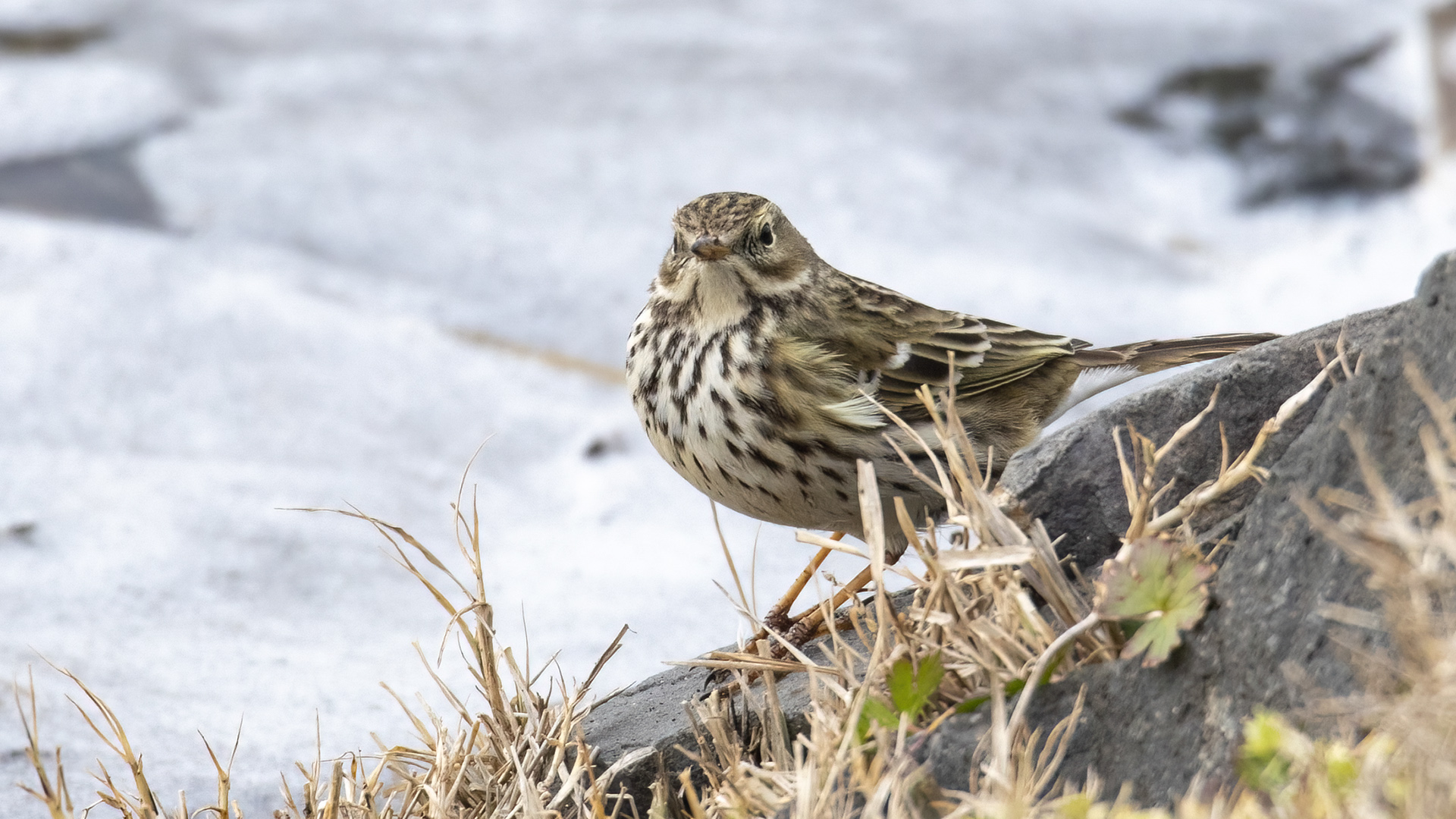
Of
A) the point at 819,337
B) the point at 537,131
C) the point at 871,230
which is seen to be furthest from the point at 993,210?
the point at 819,337

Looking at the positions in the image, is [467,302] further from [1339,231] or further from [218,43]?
[1339,231]

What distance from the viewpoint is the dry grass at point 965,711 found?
1933 millimetres

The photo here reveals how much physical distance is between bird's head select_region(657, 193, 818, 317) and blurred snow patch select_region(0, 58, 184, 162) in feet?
19.3

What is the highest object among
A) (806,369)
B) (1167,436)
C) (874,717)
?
(1167,436)

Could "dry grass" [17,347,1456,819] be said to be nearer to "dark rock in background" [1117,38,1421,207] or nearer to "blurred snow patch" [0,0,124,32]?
"dark rock in background" [1117,38,1421,207]

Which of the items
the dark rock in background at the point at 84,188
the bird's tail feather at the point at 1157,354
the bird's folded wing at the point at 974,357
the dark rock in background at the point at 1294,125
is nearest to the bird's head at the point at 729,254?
the bird's folded wing at the point at 974,357

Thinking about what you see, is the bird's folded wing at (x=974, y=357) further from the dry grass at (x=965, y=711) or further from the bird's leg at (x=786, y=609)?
the bird's leg at (x=786, y=609)

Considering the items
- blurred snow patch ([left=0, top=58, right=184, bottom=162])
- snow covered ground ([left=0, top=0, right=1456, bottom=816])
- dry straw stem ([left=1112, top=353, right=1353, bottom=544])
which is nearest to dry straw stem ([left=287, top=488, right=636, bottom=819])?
snow covered ground ([left=0, top=0, right=1456, bottom=816])

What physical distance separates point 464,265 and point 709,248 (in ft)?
13.7

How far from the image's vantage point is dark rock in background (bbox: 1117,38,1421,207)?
8828 millimetres

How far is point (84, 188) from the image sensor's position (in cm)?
837

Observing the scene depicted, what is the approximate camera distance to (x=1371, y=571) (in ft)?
7.40

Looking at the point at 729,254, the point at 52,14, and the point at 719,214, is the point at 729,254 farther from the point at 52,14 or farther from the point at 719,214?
the point at 52,14

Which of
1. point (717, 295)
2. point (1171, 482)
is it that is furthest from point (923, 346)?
point (1171, 482)
